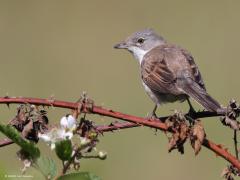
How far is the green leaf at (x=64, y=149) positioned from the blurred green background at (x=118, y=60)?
6353mm

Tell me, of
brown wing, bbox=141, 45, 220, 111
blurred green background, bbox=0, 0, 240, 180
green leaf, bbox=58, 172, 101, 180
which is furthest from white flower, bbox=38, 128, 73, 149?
blurred green background, bbox=0, 0, 240, 180

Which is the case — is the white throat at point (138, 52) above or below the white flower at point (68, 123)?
above

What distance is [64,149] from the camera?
1.57 m

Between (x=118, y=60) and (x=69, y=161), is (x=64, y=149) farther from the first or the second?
(x=118, y=60)

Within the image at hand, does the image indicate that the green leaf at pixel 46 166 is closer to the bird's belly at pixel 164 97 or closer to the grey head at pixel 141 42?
the bird's belly at pixel 164 97

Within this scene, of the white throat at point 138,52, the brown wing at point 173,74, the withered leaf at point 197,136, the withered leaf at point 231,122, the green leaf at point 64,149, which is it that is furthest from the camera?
the white throat at point 138,52

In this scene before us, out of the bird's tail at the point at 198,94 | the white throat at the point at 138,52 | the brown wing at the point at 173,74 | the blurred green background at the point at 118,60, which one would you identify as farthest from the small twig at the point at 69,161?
the blurred green background at the point at 118,60

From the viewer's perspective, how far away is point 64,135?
1.62m

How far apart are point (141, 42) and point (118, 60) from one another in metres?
6.11

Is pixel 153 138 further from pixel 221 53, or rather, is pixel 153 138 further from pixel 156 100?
pixel 156 100

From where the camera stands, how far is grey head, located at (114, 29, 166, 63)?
667 centimetres

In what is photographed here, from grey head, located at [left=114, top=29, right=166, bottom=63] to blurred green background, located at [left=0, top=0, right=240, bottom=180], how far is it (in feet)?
6.21

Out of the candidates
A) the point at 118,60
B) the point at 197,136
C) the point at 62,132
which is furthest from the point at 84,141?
the point at 118,60

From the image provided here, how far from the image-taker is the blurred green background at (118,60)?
906cm
